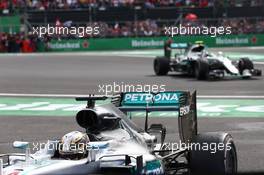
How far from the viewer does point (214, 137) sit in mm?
9367

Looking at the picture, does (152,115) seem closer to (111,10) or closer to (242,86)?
(242,86)

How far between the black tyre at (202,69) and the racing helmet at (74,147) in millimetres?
17152

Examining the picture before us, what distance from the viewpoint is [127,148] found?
8656 millimetres

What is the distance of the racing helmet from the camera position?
7.98 metres

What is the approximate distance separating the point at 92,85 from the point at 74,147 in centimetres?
1611

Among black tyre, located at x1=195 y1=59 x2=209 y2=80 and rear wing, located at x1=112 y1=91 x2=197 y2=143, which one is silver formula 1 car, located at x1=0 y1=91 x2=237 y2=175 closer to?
rear wing, located at x1=112 y1=91 x2=197 y2=143

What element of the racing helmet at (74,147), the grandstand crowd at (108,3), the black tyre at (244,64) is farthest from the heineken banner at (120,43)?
the racing helmet at (74,147)

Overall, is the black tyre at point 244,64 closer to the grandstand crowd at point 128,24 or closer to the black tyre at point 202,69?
the black tyre at point 202,69

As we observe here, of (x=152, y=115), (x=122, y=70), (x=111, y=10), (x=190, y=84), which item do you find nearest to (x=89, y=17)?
(x=111, y=10)

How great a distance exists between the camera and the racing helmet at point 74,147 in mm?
7980

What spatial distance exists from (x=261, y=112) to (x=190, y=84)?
712 centimetres

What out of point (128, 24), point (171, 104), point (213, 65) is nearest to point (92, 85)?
point (213, 65)

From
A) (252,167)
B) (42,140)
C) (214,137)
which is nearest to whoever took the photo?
(214,137)

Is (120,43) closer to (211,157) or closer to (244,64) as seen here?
(244,64)
